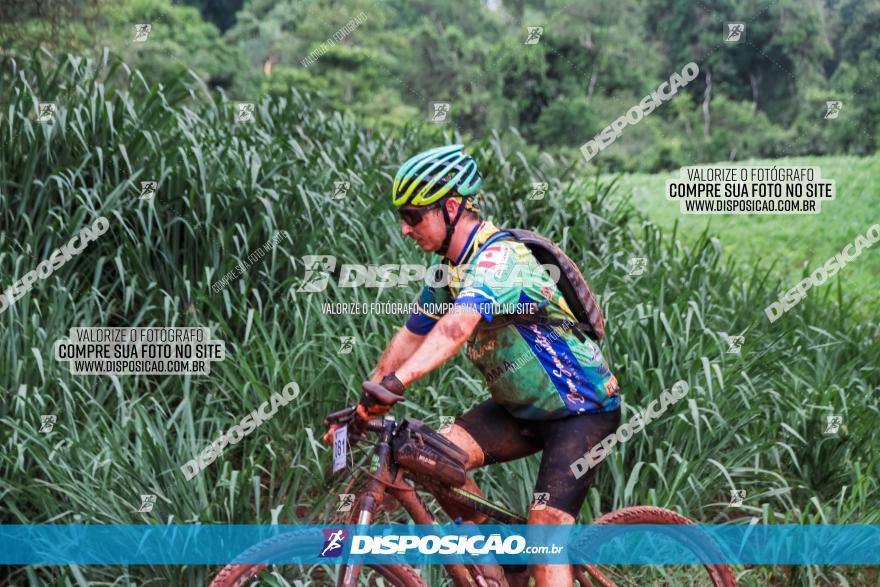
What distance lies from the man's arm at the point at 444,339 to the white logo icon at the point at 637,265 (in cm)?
360

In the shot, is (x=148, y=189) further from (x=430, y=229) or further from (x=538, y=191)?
(x=430, y=229)

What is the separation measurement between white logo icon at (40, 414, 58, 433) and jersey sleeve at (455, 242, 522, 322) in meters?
2.58

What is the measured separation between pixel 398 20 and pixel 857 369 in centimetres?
1452

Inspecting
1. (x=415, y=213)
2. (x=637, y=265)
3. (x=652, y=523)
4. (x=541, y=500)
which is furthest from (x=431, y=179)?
(x=637, y=265)

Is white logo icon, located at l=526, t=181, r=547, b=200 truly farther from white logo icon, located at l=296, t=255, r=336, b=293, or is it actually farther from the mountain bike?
the mountain bike

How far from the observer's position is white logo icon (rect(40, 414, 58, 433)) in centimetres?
511

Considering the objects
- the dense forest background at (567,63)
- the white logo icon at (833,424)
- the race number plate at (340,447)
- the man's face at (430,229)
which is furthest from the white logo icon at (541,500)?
the dense forest background at (567,63)

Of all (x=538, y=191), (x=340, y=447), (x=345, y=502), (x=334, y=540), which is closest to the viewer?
(x=340, y=447)

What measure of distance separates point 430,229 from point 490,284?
29 cm

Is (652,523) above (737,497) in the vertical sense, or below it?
above

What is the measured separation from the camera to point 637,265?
694 centimetres

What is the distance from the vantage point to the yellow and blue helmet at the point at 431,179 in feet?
11.3

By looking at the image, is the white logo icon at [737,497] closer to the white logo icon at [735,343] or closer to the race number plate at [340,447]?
the white logo icon at [735,343]

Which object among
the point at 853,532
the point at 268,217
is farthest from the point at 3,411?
the point at 853,532
